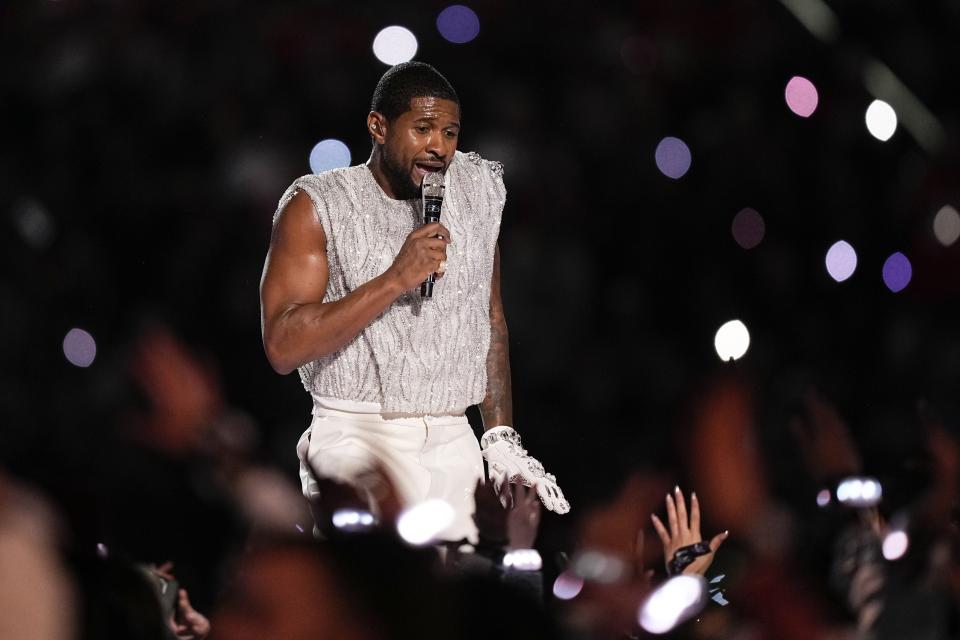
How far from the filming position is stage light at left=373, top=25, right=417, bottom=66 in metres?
3.92

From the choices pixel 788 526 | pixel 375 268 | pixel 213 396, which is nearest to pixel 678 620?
pixel 788 526

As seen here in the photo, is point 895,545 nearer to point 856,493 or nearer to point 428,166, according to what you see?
point 856,493

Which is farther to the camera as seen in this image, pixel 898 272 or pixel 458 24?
pixel 898 272

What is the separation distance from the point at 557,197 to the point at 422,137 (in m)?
2.30

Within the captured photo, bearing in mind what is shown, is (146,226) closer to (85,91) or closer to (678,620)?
(85,91)

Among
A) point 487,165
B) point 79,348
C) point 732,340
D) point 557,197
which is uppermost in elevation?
point 557,197

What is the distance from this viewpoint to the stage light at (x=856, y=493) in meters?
1.60

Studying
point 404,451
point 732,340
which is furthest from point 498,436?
point 732,340

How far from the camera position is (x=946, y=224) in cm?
420

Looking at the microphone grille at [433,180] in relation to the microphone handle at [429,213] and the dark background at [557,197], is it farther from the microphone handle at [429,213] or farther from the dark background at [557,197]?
the dark background at [557,197]

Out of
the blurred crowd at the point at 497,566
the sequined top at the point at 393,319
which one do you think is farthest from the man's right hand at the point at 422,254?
the blurred crowd at the point at 497,566

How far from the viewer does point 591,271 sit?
14.0 ft

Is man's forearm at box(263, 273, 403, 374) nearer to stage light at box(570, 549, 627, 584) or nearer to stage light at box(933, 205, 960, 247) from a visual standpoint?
stage light at box(570, 549, 627, 584)

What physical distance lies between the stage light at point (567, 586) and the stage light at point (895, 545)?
1.30ft
